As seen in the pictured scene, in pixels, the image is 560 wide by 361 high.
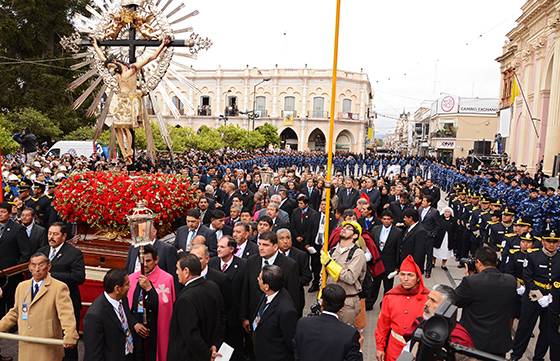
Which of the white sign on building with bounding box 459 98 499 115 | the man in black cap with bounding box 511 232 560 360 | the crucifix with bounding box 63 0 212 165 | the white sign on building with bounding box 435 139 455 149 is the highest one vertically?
the white sign on building with bounding box 459 98 499 115

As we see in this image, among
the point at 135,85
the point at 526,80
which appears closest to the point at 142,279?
the point at 135,85

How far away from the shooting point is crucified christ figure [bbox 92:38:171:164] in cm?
738

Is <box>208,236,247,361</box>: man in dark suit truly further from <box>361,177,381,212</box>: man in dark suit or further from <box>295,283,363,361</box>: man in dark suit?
<box>361,177,381,212</box>: man in dark suit

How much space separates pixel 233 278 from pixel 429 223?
5854mm

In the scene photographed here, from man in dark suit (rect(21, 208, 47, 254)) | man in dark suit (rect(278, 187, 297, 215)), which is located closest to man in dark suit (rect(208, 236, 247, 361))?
man in dark suit (rect(21, 208, 47, 254))

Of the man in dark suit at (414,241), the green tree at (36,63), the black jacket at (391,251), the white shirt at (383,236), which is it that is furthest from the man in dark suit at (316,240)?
the green tree at (36,63)

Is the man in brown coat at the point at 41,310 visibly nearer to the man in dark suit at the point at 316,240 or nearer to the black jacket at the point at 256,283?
the black jacket at the point at 256,283

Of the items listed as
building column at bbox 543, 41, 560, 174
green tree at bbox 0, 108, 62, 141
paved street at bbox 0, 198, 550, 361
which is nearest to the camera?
paved street at bbox 0, 198, 550, 361

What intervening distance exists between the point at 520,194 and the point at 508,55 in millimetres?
30805

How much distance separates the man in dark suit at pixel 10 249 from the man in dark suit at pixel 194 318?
129 inches

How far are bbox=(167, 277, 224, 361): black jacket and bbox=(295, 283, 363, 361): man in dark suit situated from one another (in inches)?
37.4

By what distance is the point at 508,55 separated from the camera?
126 feet

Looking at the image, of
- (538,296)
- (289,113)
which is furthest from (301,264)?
(289,113)

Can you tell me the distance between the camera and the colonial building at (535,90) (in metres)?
23.0
